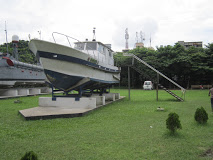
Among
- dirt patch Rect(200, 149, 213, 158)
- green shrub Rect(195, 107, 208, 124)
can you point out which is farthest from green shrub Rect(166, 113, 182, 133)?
green shrub Rect(195, 107, 208, 124)

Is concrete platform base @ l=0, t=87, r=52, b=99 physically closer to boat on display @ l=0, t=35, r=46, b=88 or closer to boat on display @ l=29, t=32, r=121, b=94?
boat on display @ l=0, t=35, r=46, b=88

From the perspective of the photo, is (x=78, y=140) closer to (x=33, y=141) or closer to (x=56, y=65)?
(x=33, y=141)

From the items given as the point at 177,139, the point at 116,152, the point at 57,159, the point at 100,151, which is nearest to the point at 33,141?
the point at 57,159

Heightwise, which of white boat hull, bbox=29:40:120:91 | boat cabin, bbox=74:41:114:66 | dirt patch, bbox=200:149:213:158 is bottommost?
dirt patch, bbox=200:149:213:158

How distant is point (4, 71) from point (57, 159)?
1509cm

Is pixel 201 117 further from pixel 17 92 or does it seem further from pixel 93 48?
pixel 17 92

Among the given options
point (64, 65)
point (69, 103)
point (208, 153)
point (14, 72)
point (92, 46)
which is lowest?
point (208, 153)

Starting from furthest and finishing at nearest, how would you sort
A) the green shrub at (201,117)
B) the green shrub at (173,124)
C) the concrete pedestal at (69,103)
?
the concrete pedestal at (69,103)
the green shrub at (201,117)
the green shrub at (173,124)

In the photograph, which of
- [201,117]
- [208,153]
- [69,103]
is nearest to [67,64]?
[69,103]

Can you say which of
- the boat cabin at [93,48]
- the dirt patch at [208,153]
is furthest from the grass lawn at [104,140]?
the boat cabin at [93,48]

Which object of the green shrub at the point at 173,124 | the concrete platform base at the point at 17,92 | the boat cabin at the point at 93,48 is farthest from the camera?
the concrete platform base at the point at 17,92

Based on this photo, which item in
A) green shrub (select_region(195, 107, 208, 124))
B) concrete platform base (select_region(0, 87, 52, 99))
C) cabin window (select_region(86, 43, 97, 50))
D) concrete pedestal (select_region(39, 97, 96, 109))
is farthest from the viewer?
concrete platform base (select_region(0, 87, 52, 99))

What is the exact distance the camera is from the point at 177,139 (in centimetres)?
531

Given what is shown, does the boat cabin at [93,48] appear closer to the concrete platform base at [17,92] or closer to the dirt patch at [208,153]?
the dirt patch at [208,153]
